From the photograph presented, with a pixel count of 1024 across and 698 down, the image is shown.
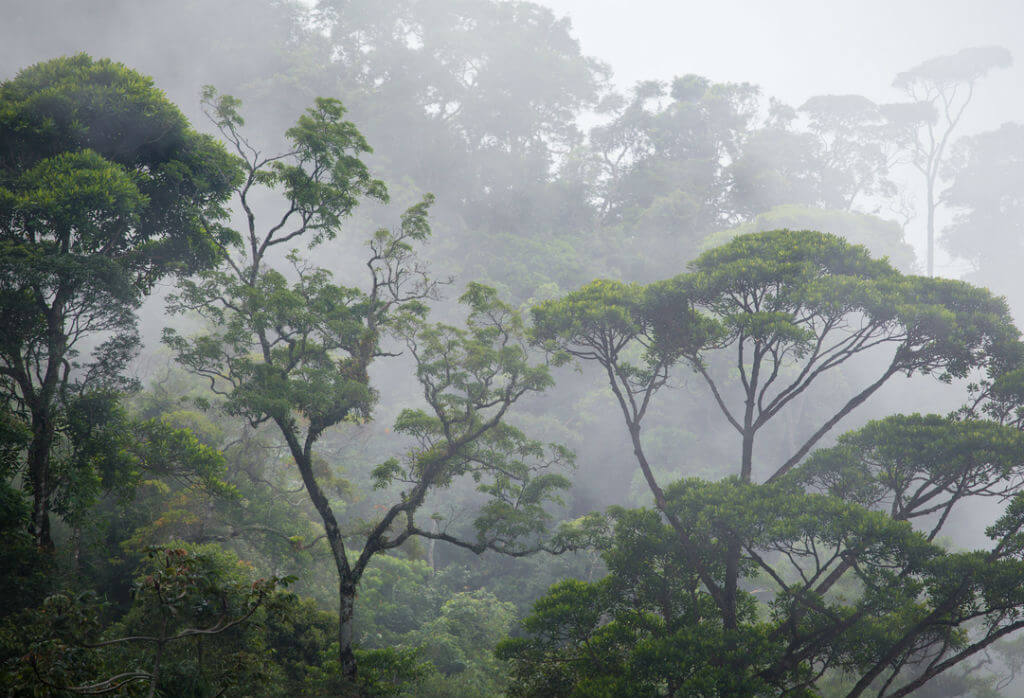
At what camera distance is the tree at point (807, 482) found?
7.38 metres

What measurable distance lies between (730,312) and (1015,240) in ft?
116

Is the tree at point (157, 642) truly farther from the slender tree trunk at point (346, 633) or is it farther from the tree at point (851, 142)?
the tree at point (851, 142)

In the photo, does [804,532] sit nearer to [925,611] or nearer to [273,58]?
[925,611]

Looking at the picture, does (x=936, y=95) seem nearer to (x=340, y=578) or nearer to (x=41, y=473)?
(x=340, y=578)

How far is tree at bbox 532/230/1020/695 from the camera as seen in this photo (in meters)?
7.38

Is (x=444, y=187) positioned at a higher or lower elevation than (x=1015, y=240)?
higher

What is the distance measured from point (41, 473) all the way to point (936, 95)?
150ft

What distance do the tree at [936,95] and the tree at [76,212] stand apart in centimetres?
3874

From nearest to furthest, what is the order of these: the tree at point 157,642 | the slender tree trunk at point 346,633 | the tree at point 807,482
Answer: the tree at point 157,642 → the tree at point 807,482 → the slender tree trunk at point 346,633

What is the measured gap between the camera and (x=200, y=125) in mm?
38812

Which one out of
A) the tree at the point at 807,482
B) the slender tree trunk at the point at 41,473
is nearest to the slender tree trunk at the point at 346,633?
the slender tree trunk at the point at 41,473

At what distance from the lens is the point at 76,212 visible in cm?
721

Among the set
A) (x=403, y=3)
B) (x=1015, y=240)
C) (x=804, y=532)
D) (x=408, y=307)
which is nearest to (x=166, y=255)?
(x=408, y=307)

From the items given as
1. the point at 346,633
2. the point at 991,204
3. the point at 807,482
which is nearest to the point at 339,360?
the point at 346,633
